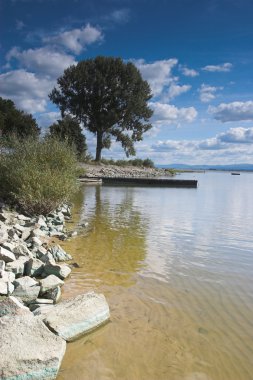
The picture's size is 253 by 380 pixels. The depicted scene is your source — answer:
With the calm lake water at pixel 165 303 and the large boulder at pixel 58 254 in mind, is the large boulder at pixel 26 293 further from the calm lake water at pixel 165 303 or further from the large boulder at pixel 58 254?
the large boulder at pixel 58 254

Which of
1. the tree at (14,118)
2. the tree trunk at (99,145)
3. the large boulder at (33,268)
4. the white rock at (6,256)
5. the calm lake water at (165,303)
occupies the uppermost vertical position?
the tree at (14,118)

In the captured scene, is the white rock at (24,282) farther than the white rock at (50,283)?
No

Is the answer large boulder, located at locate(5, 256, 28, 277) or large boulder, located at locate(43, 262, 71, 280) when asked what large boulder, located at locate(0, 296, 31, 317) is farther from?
large boulder, located at locate(43, 262, 71, 280)

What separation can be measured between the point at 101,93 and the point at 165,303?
5137 cm

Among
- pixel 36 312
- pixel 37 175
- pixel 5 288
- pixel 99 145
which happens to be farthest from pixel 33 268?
pixel 99 145

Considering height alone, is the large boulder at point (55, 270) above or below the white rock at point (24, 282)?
below

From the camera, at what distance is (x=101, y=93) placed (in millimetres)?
55344

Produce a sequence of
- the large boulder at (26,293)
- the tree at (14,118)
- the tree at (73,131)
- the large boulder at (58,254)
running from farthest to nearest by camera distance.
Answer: the tree at (14,118) → the tree at (73,131) → the large boulder at (58,254) → the large boulder at (26,293)

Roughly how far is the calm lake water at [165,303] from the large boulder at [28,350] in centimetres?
32

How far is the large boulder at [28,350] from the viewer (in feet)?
13.0

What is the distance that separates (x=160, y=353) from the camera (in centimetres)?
503

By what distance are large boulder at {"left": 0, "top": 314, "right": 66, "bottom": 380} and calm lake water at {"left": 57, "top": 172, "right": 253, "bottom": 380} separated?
317 mm

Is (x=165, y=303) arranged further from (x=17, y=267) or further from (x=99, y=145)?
(x=99, y=145)

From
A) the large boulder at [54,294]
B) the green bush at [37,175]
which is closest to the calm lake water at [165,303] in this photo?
the large boulder at [54,294]
